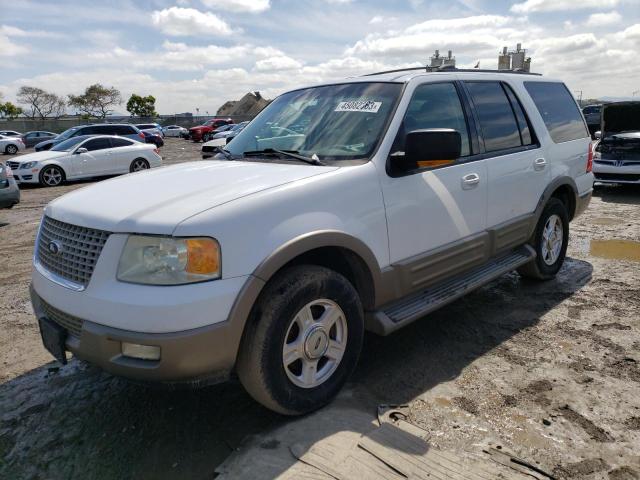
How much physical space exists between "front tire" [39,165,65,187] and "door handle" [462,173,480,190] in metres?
13.6

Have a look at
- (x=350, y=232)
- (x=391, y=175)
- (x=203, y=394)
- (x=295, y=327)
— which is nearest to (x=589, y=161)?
(x=391, y=175)

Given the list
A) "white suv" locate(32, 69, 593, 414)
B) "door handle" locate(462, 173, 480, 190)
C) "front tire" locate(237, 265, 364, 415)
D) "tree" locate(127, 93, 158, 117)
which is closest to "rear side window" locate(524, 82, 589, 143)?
"white suv" locate(32, 69, 593, 414)

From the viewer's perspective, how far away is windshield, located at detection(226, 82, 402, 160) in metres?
3.29

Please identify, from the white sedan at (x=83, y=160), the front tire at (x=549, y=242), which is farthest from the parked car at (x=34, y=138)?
the front tire at (x=549, y=242)

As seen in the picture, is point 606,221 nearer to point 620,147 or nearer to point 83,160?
point 620,147

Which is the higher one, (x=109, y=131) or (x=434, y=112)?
(x=434, y=112)

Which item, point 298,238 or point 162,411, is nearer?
point 298,238

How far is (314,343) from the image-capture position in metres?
2.84

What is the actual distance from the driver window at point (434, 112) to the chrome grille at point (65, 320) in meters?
2.03

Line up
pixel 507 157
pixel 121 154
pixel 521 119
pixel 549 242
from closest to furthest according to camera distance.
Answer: pixel 507 157 → pixel 521 119 → pixel 549 242 → pixel 121 154

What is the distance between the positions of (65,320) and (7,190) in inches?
309

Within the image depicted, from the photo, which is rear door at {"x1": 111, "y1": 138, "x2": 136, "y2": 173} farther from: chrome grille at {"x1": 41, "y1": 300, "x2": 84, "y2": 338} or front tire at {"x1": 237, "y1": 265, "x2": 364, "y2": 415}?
front tire at {"x1": 237, "y1": 265, "x2": 364, "y2": 415}

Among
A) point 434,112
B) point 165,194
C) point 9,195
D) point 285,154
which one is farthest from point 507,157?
Answer: point 9,195

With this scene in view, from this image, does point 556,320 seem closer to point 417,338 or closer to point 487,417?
point 417,338
